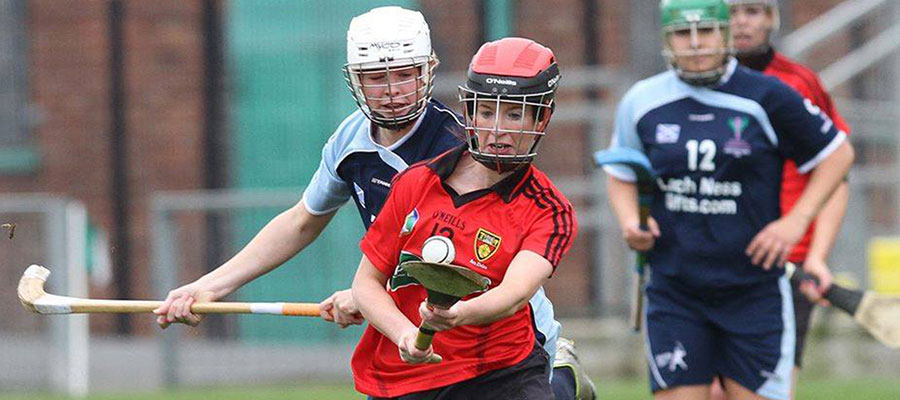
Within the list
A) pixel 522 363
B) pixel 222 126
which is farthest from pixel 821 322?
pixel 522 363

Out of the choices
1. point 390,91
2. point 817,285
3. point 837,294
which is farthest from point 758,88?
point 390,91

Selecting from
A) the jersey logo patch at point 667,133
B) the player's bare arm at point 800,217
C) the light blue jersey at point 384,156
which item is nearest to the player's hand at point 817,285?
the player's bare arm at point 800,217

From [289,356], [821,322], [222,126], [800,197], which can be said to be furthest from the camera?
[222,126]

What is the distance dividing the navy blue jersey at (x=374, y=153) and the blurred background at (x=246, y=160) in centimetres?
507

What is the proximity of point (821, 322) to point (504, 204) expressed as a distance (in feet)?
22.7

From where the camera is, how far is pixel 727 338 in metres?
6.91

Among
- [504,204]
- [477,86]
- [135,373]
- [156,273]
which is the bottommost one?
[135,373]

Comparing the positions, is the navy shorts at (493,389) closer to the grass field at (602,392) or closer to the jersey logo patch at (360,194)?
the jersey logo patch at (360,194)

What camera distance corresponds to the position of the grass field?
9812 millimetres

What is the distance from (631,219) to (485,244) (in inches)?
80.1

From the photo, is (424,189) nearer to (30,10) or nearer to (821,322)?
(821,322)

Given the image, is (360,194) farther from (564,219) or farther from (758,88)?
(758,88)

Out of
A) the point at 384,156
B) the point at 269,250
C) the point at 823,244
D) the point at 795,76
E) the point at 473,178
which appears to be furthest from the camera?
the point at 795,76

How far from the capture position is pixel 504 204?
506 cm
